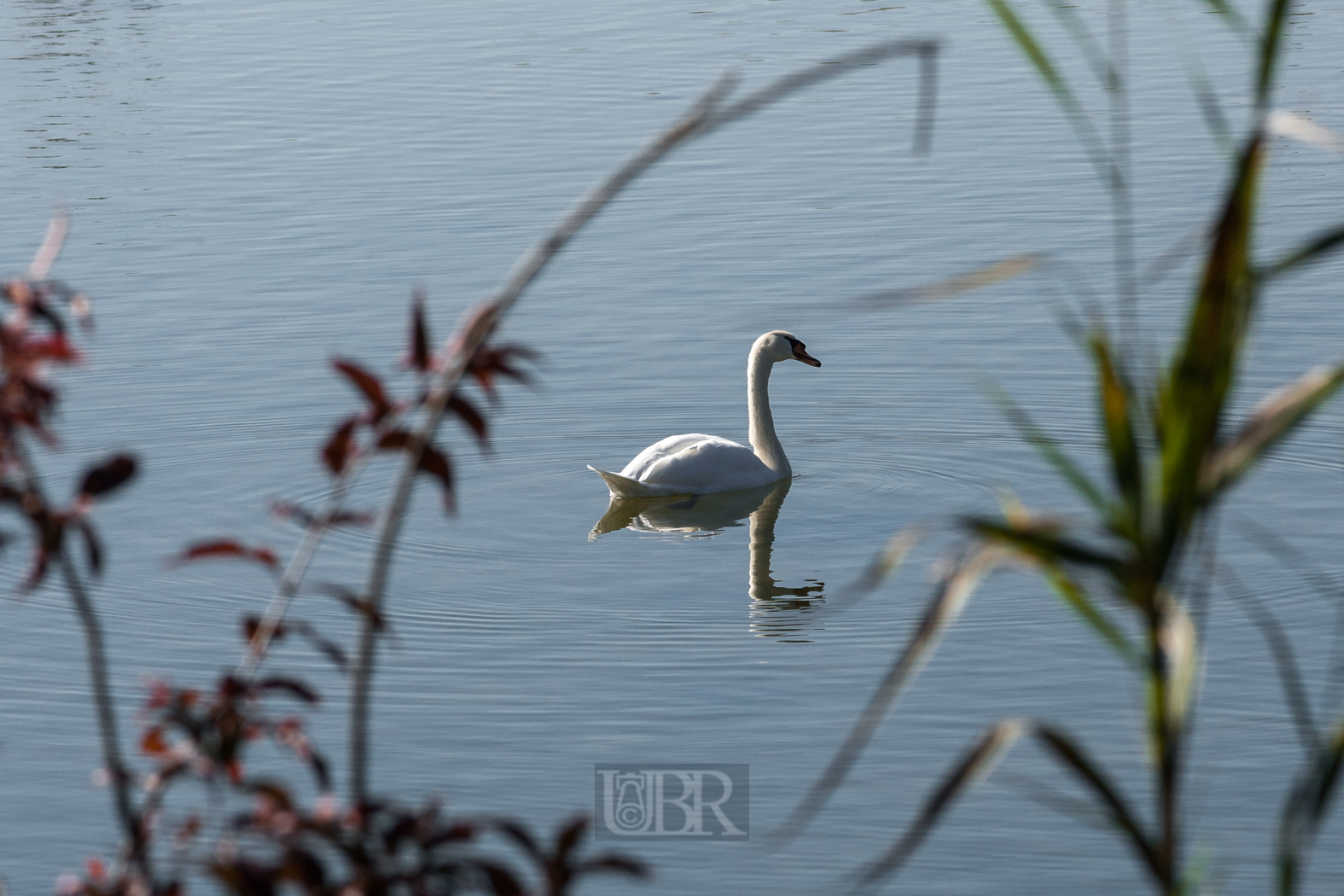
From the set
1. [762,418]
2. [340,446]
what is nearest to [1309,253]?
[340,446]

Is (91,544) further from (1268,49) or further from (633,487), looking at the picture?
(633,487)

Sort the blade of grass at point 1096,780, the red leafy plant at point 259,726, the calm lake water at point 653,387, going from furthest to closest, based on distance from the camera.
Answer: the calm lake water at point 653,387 < the red leafy plant at point 259,726 < the blade of grass at point 1096,780

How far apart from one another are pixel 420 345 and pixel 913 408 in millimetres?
7821

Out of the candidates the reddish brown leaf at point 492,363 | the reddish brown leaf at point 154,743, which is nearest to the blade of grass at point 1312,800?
the reddish brown leaf at point 492,363

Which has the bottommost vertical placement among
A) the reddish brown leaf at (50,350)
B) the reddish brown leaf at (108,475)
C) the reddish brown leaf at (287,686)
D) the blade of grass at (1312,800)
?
the blade of grass at (1312,800)

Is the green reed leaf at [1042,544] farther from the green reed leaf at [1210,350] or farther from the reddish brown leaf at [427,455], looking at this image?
the reddish brown leaf at [427,455]

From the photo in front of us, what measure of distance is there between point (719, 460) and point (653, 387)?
151cm

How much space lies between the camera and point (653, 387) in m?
10.6

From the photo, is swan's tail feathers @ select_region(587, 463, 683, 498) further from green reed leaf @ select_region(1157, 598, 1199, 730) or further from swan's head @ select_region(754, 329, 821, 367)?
green reed leaf @ select_region(1157, 598, 1199, 730)

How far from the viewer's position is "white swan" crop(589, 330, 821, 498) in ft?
29.7

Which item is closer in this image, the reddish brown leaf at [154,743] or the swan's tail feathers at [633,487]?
the reddish brown leaf at [154,743]

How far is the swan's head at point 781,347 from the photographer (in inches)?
382

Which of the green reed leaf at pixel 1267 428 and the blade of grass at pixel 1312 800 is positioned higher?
the green reed leaf at pixel 1267 428

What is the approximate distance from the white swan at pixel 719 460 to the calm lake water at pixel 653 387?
0.73ft
